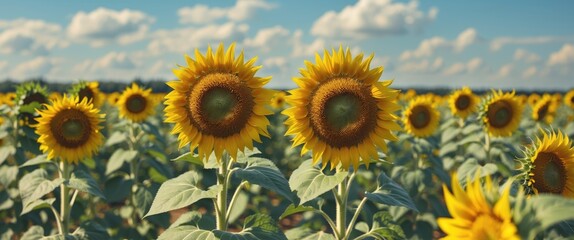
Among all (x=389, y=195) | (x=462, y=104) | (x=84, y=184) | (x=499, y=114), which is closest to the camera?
(x=389, y=195)

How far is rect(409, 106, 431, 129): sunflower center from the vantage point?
24.7ft

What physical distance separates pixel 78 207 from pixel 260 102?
3.68 metres

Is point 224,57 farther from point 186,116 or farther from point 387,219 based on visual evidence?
point 387,219

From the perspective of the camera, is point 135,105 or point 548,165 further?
point 135,105

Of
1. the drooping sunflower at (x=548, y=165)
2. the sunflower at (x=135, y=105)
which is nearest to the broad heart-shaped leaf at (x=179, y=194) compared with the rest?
the drooping sunflower at (x=548, y=165)

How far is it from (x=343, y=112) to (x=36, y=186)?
3000mm

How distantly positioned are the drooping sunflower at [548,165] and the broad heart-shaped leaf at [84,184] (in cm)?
313

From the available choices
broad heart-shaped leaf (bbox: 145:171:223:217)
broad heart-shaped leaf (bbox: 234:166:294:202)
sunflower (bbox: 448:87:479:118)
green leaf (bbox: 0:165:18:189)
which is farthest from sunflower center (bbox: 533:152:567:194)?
sunflower (bbox: 448:87:479:118)

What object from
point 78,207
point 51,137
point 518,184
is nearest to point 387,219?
point 518,184

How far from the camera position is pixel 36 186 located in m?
4.74

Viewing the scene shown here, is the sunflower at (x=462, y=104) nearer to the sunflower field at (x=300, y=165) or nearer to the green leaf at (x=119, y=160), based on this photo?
the sunflower field at (x=300, y=165)

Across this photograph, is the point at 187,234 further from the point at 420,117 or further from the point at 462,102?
the point at 462,102

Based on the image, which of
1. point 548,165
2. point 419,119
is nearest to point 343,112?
point 548,165

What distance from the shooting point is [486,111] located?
6.39m
